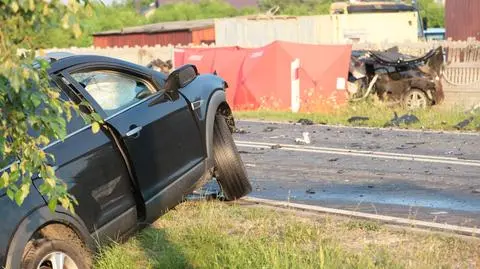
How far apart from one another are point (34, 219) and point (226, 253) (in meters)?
1.43

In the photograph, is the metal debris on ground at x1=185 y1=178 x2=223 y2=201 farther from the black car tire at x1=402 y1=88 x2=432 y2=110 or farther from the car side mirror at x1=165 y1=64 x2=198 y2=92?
the black car tire at x1=402 y1=88 x2=432 y2=110

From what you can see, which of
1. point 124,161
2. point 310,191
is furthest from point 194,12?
point 124,161

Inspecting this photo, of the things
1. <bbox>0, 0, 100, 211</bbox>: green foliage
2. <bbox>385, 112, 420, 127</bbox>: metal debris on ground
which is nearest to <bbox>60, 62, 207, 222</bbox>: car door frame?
<bbox>0, 0, 100, 211</bbox>: green foliage

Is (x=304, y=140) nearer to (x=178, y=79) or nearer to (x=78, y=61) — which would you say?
(x=178, y=79)

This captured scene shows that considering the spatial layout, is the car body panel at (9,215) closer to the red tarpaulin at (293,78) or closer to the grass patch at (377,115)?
the grass patch at (377,115)

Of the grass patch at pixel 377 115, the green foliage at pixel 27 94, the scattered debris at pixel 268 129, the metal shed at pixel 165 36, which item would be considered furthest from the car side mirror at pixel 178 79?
the metal shed at pixel 165 36

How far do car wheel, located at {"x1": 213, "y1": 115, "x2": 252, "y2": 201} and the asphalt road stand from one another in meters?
0.80

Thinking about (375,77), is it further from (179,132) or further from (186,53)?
(179,132)

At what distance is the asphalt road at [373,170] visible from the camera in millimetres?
8008

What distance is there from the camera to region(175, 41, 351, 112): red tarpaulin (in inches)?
764

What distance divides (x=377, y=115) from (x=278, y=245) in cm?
1139

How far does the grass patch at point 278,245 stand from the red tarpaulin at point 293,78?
12.1 m

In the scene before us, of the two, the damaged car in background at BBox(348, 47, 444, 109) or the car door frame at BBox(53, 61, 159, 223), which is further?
the damaged car in background at BBox(348, 47, 444, 109)

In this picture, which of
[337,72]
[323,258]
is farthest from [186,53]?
[323,258]
